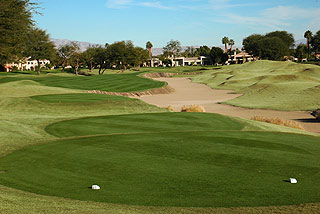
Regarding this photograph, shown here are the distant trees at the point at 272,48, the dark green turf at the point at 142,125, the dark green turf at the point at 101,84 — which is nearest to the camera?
the dark green turf at the point at 142,125

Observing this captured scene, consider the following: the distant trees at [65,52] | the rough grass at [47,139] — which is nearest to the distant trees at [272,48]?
the distant trees at [65,52]

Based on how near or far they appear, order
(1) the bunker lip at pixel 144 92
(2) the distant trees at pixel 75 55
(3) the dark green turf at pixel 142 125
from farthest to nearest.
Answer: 1. (2) the distant trees at pixel 75 55
2. (1) the bunker lip at pixel 144 92
3. (3) the dark green turf at pixel 142 125

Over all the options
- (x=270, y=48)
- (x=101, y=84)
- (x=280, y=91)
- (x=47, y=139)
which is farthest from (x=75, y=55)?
(x=47, y=139)

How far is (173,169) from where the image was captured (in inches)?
450

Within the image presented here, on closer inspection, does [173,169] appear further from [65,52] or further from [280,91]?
[65,52]

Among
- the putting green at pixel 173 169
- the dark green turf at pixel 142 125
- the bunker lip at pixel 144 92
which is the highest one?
the putting green at pixel 173 169

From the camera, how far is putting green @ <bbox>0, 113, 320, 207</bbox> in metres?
8.89

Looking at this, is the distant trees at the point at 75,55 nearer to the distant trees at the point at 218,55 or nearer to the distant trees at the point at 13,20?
the distant trees at the point at 218,55

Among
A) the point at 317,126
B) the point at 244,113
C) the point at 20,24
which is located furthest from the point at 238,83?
the point at 20,24

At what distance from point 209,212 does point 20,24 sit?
1018 inches

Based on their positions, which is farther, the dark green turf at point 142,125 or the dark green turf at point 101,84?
the dark green turf at point 101,84

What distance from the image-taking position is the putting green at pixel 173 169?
889 cm

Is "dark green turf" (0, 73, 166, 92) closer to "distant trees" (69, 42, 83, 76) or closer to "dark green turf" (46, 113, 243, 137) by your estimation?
"dark green turf" (46, 113, 243, 137)

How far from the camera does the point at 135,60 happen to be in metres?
131
